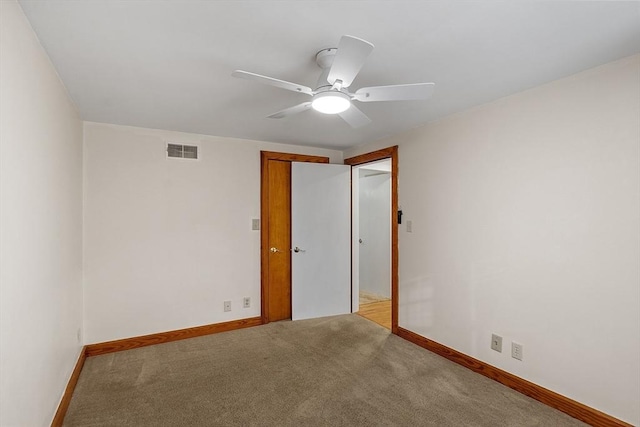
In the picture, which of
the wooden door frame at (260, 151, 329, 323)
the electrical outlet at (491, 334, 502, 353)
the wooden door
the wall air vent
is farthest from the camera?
the wooden door

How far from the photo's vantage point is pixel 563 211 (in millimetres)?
2328

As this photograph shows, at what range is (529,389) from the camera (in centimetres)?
249

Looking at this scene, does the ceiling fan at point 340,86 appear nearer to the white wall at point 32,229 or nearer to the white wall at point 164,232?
the white wall at point 32,229

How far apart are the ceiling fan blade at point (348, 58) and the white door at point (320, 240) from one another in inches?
104

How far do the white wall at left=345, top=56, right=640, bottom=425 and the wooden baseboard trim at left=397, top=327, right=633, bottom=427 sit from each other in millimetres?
45

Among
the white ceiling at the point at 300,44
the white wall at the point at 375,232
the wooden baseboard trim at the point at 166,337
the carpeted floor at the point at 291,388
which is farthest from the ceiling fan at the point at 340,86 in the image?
the white wall at the point at 375,232

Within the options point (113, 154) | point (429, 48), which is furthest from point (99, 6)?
point (113, 154)

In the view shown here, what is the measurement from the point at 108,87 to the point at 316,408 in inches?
109

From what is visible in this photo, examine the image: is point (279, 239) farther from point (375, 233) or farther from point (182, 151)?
point (375, 233)

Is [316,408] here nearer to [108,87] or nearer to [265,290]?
[265,290]

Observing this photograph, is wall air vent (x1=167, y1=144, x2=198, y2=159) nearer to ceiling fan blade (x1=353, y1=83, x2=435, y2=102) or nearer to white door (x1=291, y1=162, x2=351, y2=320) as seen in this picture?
white door (x1=291, y1=162, x2=351, y2=320)

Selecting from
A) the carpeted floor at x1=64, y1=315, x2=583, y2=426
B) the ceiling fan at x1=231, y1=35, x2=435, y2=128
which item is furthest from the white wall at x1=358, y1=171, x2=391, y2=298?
the ceiling fan at x1=231, y1=35, x2=435, y2=128

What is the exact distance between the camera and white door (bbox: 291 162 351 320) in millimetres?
4328

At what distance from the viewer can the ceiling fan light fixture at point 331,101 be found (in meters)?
1.84
